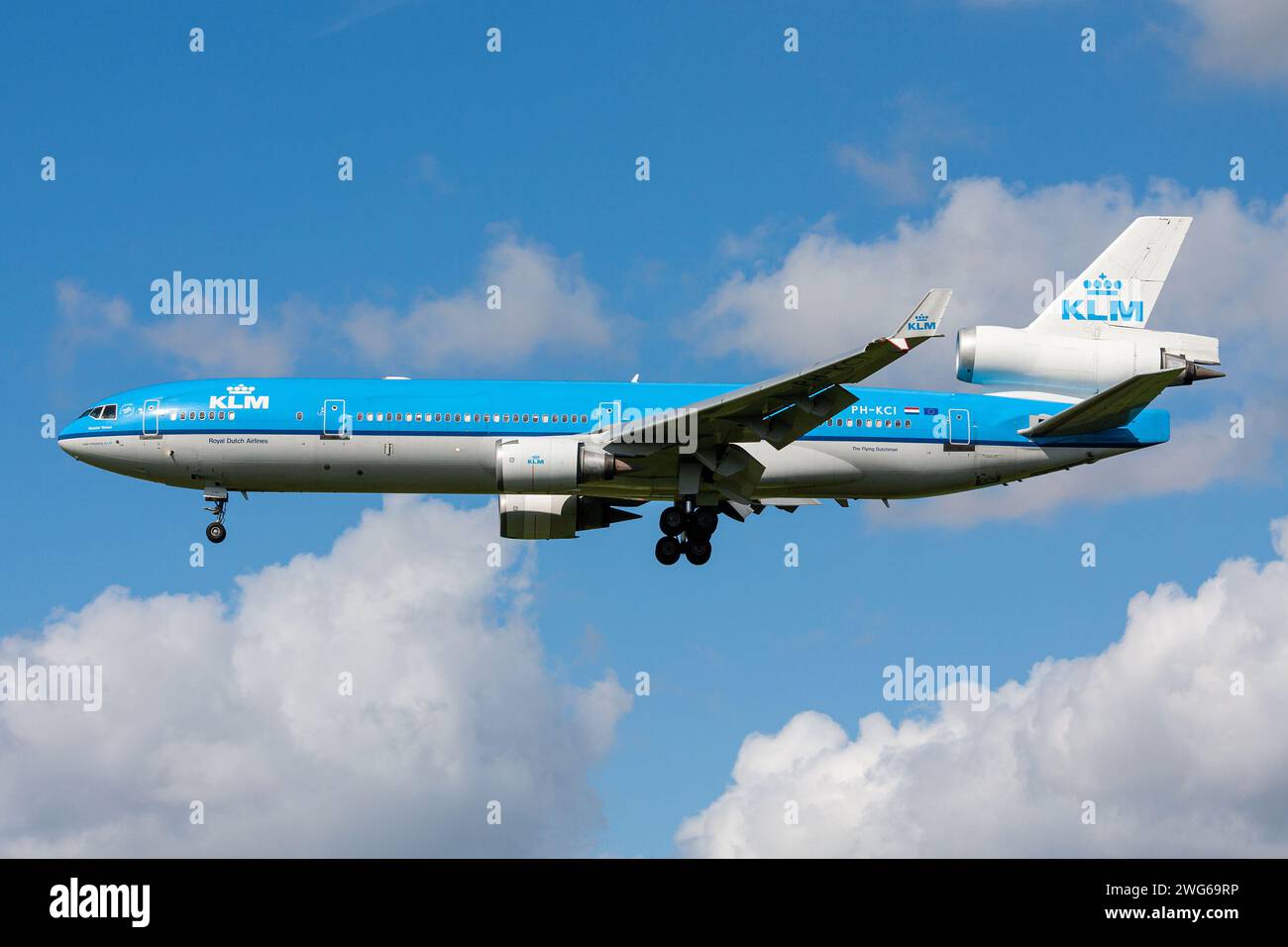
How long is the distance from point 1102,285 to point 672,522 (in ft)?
50.5

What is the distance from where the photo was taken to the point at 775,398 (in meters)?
42.0

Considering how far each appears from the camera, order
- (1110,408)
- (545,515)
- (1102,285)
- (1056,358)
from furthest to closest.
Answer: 1. (1102,285)
2. (1056,358)
3. (545,515)
4. (1110,408)

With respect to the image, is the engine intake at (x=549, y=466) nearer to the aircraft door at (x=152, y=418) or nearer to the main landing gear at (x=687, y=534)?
the main landing gear at (x=687, y=534)

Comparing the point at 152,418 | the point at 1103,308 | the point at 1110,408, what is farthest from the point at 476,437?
the point at 1103,308

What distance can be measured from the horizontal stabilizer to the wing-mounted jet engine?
40.7 inches

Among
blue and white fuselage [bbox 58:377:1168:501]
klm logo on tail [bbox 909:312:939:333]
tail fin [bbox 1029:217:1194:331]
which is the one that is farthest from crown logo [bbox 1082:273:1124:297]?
klm logo on tail [bbox 909:312:939:333]

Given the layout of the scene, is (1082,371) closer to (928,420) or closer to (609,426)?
(928,420)

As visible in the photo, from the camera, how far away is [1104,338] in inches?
1896

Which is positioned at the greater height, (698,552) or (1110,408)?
(1110,408)

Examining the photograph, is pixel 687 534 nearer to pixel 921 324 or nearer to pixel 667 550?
pixel 667 550

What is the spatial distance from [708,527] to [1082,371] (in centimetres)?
1218

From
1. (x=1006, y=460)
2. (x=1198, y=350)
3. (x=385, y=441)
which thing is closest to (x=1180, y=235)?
(x=1198, y=350)

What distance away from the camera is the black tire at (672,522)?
45.5m

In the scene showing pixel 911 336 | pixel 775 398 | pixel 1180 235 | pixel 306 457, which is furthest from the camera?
pixel 1180 235
